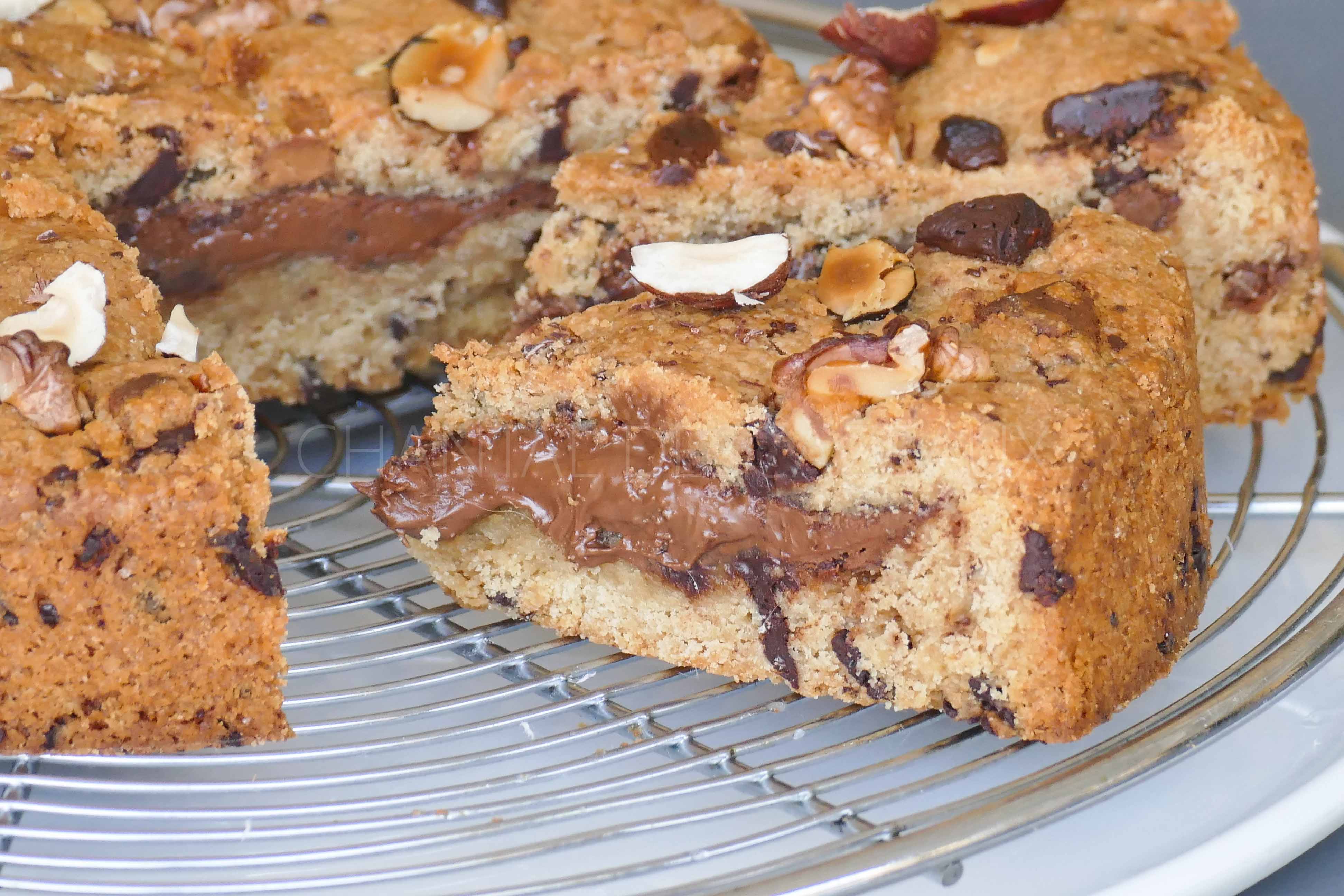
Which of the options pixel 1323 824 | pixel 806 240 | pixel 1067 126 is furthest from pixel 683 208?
pixel 1323 824

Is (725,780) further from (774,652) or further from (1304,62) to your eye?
(1304,62)

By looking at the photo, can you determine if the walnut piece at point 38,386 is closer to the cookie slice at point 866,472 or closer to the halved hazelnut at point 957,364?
the cookie slice at point 866,472

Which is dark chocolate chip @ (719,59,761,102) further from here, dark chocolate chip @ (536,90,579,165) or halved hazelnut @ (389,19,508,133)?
halved hazelnut @ (389,19,508,133)

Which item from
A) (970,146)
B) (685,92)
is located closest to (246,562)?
(685,92)

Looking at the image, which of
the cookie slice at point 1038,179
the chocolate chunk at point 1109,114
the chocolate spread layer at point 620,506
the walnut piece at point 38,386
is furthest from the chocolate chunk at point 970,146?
the walnut piece at point 38,386

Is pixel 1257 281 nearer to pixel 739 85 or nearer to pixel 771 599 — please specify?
pixel 739 85

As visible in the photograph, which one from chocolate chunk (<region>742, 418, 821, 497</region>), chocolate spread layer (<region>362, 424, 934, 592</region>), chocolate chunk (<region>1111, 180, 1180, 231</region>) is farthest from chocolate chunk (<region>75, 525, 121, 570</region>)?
chocolate chunk (<region>1111, 180, 1180, 231</region>)
